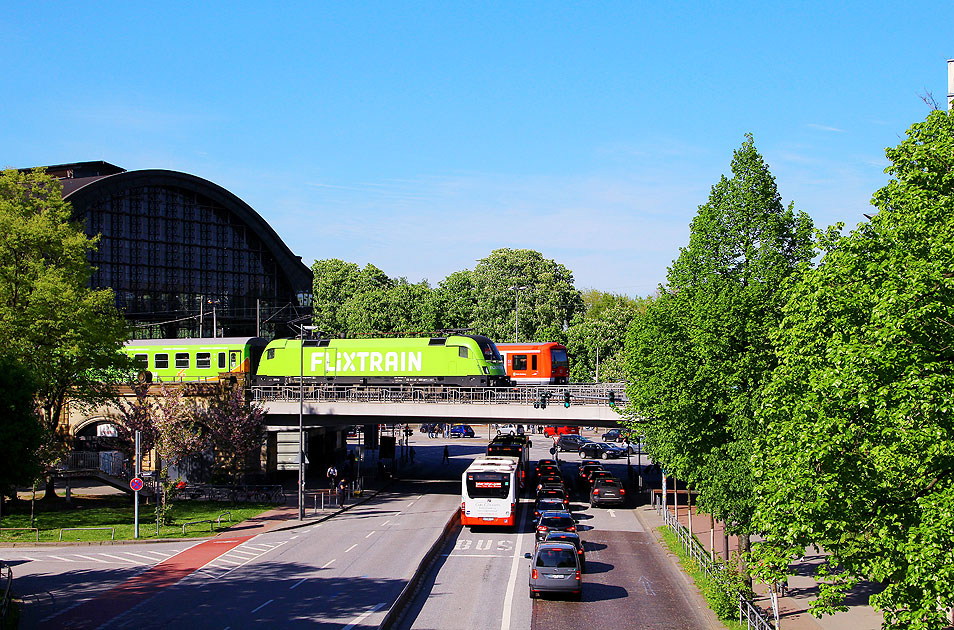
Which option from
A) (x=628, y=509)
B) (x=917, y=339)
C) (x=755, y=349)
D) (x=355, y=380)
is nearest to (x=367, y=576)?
(x=755, y=349)

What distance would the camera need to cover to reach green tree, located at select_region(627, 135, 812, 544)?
27781mm

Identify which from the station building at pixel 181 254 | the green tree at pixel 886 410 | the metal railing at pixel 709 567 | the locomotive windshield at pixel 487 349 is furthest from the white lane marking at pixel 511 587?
the station building at pixel 181 254

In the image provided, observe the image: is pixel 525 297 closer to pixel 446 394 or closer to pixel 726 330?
pixel 446 394

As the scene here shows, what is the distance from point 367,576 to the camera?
30969 mm

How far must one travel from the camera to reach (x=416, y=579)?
2961cm

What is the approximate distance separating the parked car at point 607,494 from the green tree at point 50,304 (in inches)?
1154

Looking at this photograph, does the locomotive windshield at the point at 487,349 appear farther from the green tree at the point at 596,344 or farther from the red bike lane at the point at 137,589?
the green tree at the point at 596,344

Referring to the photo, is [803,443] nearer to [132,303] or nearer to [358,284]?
[132,303]

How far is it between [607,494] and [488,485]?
12.7 m

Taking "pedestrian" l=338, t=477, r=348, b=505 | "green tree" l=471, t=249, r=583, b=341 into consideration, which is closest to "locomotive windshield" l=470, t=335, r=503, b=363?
"pedestrian" l=338, t=477, r=348, b=505

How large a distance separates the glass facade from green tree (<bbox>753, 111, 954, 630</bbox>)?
81441 millimetres

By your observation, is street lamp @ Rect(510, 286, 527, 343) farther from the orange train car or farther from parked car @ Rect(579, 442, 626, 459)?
the orange train car

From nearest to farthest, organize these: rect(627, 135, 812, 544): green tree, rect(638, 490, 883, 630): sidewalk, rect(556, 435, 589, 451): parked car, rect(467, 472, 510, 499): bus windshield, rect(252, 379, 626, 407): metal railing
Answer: rect(638, 490, 883, 630): sidewalk < rect(627, 135, 812, 544): green tree < rect(467, 472, 510, 499): bus windshield < rect(252, 379, 626, 407): metal railing < rect(556, 435, 589, 451): parked car

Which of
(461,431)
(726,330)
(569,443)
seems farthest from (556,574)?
(461,431)
